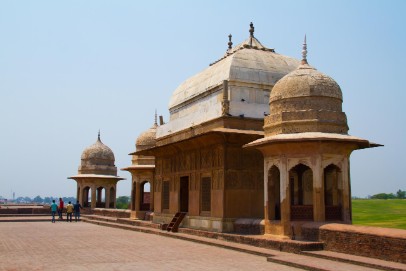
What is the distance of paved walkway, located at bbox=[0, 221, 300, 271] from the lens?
10516 mm

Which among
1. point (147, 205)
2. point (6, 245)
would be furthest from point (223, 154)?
point (147, 205)

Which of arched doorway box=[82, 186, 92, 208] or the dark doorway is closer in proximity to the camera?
the dark doorway

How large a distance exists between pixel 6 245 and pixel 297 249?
9.20 m

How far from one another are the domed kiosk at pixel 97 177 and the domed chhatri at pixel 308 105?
24.8 m

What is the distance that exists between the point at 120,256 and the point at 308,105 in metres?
6.79

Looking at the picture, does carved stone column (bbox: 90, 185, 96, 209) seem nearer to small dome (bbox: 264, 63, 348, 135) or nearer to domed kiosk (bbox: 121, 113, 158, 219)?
domed kiosk (bbox: 121, 113, 158, 219)

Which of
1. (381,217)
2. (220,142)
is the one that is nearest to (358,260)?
(220,142)

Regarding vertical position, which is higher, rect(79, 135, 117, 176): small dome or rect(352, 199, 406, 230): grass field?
rect(79, 135, 117, 176): small dome

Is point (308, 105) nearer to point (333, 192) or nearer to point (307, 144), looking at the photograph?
point (307, 144)

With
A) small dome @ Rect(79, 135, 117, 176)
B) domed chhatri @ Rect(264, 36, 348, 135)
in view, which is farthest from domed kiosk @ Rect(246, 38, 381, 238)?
small dome @ Rect(79, 135, 117, 176)

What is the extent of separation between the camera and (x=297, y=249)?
12.1 meters

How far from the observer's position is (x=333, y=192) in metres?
15.1

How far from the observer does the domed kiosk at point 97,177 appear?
36.7m

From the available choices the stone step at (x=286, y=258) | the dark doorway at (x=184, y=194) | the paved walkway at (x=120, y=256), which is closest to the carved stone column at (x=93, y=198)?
the dark doorway at (x=184, y=194)
